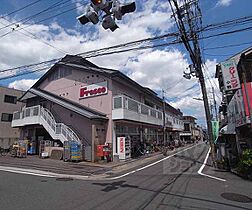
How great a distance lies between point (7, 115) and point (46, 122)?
13.6 metres

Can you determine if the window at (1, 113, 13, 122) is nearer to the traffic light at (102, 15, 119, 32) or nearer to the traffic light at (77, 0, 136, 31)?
the traffic light at (77, 0, 136, 31)

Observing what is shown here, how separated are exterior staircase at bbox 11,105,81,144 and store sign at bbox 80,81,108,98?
3.68 metres

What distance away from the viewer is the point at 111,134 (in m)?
17.4

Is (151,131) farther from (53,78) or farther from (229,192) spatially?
(229,192)

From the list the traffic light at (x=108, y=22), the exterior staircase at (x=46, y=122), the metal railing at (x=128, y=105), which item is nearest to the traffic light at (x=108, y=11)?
the traffic light at (x=108, y=22)

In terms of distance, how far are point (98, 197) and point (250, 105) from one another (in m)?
9.15

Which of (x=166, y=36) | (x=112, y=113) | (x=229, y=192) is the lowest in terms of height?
(x=229, y=192)

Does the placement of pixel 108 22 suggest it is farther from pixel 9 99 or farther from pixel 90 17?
pixel 9 99

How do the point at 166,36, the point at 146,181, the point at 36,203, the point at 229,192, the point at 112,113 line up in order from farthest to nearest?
1. the point at 112,113
2. the point at 166,36
3. the point at 146,181
4. the point at 229,192
5. the point at 36,203

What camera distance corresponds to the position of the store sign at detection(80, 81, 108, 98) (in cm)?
1823

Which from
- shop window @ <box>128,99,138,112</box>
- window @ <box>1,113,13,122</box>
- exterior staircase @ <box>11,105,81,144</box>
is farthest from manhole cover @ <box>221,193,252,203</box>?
window @ <box>1,113,13,122</box>

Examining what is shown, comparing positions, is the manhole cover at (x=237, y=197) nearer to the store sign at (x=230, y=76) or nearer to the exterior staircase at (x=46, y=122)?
the store sign at (x=230, y=76)

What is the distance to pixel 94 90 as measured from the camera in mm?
18906

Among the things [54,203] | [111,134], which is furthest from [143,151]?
[54,203]
